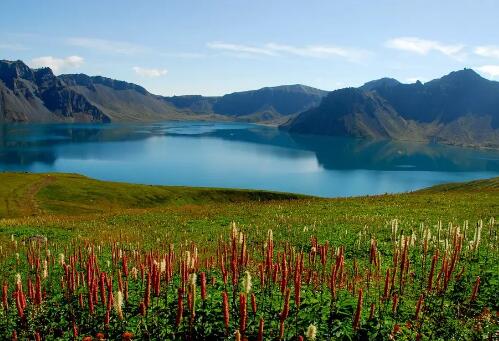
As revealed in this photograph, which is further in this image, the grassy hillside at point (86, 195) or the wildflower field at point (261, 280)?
the grassy hillside at point (86, 195)

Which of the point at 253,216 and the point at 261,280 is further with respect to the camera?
the point at 253,216

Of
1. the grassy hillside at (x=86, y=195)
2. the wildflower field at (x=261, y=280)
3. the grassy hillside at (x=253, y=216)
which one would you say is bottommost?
the grassy hillside at (x=86, y=195)

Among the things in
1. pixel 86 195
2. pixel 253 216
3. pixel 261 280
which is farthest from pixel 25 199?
pixel 261 280

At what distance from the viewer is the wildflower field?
1150 centimetres

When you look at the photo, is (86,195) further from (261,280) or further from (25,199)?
(261,280)

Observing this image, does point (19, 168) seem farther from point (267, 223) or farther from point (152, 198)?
point (267, 223)

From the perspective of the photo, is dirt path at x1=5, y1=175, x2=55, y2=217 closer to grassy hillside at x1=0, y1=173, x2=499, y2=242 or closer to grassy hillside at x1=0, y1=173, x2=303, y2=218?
grassy hillside at x1=0, y1=173, x2=303, y2=218

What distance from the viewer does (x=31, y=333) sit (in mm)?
12609

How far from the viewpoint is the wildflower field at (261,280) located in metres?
11.5

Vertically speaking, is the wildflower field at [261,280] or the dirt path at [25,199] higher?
the wildflower field at [261,280]

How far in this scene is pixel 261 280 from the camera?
12.9 m

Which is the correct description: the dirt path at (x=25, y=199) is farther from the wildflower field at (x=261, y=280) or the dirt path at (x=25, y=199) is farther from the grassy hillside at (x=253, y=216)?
the wildflower field at (x=261, y=280)

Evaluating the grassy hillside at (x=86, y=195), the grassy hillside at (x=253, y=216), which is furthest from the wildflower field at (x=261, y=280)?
the grassy hillside at (x=86, y=195)

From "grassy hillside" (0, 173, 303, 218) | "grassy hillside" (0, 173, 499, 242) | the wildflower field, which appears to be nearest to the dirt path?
"grassy hillside" (0, 173, 303, 218)
